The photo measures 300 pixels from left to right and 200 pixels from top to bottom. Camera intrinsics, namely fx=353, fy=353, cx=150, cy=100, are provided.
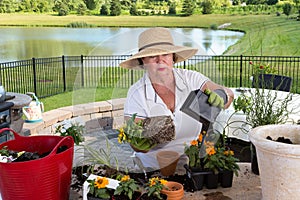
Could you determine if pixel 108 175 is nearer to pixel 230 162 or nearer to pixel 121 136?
pixel 121 136

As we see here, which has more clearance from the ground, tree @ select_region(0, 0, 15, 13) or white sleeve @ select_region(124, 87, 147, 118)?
tree @ select_region(0, 0, 15, 13)

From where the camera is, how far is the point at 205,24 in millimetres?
2328

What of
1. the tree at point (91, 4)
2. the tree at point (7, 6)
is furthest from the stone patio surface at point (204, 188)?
the tree at point (7, 6)

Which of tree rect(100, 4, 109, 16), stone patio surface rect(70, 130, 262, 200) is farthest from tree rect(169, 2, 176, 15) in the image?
stone patio surface rect(70, 130, 262, 200)

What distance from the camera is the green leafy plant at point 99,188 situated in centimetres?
113

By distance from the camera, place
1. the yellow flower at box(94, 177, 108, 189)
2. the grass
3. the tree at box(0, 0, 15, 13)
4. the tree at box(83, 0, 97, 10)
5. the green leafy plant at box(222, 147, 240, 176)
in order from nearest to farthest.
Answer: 1. the yellow flower at box(94, 177, 108, 189)
2. the green leafy plant at box(222, 147, 240, 176)
3. the grass
4. the tree at box(83, 0, 97, 10)
5. the tree at box(0, 0, 15, 13)

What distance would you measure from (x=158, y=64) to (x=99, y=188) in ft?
2.18

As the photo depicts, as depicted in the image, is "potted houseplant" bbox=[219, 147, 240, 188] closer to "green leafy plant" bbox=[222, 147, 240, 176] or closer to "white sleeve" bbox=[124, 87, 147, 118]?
"green leafy plant" bbox=[222, 147, 240, 176]

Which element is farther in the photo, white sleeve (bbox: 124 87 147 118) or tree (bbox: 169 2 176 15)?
tree (bbox: 169 2 176 15)

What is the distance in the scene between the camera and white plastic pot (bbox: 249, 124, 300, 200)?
1.03 m

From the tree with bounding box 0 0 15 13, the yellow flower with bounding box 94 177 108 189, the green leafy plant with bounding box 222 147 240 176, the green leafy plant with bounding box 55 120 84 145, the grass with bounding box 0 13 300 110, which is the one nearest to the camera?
the yellow flower with bounding box 94 177 108 189

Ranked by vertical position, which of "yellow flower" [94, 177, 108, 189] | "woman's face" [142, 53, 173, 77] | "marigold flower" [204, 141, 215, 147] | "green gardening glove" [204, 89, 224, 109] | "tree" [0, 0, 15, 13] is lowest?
"yellow flower" [94, 177, 108, 189]

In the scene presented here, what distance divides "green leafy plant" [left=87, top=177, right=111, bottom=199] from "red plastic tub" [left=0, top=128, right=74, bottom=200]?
109 millimetres

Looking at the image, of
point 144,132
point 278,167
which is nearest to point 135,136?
point 144,132
